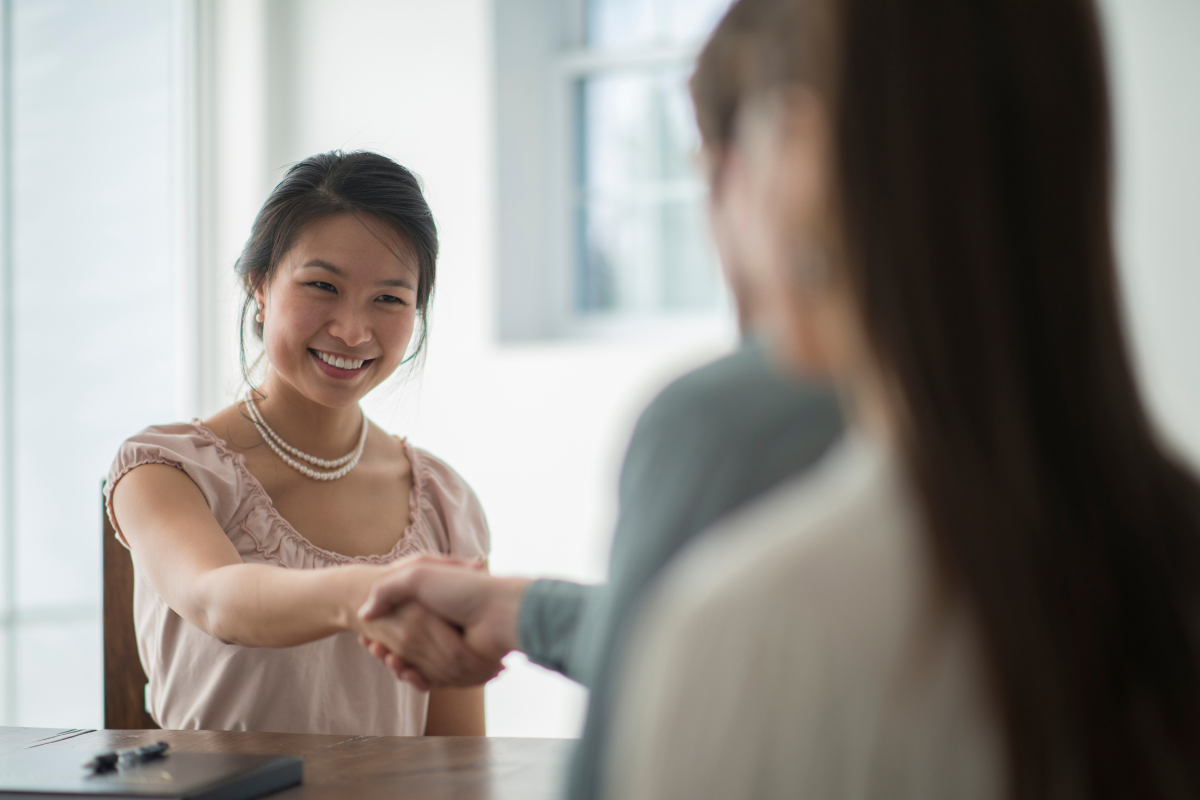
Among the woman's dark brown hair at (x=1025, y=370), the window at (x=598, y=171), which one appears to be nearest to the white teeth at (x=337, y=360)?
the woman's dark brown hair at (x=1025, y=370)

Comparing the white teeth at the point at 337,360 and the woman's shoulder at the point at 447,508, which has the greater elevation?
the white teeth at the point at 337,360

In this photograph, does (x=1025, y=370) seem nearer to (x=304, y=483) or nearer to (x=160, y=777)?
(x=160, y=777)

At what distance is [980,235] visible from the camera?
16.7 inches

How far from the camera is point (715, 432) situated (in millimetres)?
494

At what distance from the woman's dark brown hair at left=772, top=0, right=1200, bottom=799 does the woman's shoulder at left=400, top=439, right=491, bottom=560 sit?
49.8 inches

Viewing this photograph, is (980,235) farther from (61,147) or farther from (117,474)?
(61,147)

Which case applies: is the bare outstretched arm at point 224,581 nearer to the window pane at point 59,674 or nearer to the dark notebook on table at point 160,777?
the dark notebook on table at point 160,777

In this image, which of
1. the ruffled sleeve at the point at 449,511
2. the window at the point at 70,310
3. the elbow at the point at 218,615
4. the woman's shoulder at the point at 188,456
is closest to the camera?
the elbow at the point at 218,615

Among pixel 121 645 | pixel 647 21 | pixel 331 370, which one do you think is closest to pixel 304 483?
pixel 331 370

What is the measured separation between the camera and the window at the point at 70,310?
2.73 m

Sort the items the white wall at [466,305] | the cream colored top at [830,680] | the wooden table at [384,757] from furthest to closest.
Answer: the white wall at [466,305]
the wooden table at [384,757]
the cream colored top at [830,680]

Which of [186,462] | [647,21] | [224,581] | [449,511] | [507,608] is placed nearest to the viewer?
[507,608]

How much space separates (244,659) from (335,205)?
649mm

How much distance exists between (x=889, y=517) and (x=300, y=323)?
3.84 ft
